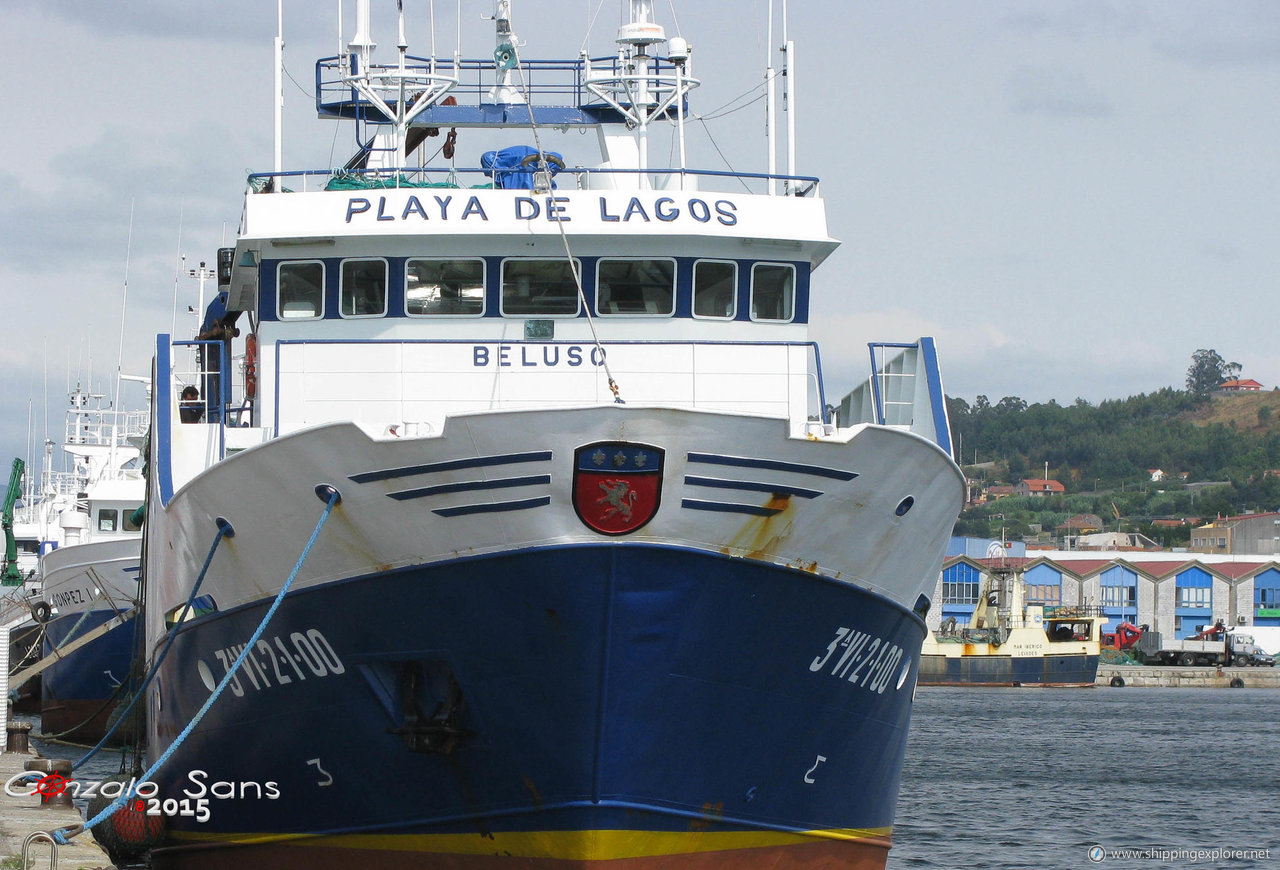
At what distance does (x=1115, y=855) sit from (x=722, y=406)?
11.6 metres

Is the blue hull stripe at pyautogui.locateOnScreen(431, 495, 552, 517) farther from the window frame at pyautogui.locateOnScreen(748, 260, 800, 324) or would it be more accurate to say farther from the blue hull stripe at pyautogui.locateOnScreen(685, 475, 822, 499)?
the window frame at pyautogui.locateOnScreen(748, 260, 800, 324)

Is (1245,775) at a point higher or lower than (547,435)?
lower

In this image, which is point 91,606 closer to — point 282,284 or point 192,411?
point 192,411

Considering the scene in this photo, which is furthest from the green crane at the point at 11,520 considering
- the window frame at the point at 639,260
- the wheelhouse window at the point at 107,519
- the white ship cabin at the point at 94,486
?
the window frame at the point at 639,260

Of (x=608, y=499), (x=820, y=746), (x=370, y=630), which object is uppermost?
(x=608, y=499)

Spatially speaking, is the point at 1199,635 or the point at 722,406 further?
the point at 1199,635

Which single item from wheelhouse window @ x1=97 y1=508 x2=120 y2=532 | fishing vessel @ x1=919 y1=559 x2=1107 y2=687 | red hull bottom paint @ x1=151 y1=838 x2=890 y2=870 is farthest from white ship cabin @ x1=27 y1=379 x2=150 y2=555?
fishing vessel @ x1=919 y1=559 x2=1107 y2=687

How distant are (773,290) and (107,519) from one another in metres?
25.9

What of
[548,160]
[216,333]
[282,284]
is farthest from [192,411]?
[548,160]

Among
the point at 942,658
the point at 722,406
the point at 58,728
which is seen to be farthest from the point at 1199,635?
the point at 722,406

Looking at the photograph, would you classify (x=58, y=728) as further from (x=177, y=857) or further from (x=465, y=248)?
(x=465, y=248)

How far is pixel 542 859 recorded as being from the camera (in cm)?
1195

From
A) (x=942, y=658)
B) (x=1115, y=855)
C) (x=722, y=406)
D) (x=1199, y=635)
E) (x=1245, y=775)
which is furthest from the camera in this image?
(x=1199, y=635)

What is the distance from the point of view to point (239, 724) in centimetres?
1354
